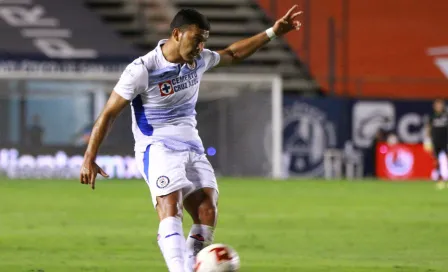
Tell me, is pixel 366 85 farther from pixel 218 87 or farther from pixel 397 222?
pixel 397 222

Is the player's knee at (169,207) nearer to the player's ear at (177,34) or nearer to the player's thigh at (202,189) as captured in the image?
the player's thigh at (202,189)

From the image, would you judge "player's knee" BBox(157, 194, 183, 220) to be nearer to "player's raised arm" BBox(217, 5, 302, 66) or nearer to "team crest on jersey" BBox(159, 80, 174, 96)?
Answer: "team crest on jersey" BBox(159, 80, 174, 96)

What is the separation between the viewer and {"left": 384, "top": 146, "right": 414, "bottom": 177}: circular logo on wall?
107ft

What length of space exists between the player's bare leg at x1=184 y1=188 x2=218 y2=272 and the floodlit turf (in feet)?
6.52

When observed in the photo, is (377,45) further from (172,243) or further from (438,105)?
(172,243)

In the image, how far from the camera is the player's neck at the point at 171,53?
8031mm

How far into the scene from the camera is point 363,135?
32.8 m

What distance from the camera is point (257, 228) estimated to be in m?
15.2

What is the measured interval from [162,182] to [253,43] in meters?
1.75

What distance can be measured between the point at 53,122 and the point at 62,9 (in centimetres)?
367

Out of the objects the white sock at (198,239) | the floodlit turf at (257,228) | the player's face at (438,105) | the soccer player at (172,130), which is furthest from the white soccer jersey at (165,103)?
the player's face at (438,105)

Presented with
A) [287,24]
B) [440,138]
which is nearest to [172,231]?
[287,24]

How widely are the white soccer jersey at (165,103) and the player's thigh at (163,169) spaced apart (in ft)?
0.20

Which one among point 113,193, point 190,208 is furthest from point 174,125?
point 113,193
